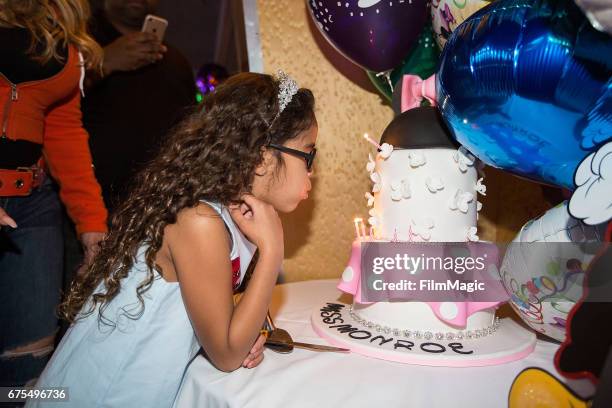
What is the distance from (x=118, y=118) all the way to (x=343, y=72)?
35.5 inches

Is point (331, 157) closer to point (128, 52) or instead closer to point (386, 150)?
point (386, 150)

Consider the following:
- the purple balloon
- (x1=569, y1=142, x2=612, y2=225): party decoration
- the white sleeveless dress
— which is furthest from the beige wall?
(x1=569, y1=142, x2=612, y2=225): party decoration

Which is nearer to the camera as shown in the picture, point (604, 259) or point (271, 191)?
point (604, 259)

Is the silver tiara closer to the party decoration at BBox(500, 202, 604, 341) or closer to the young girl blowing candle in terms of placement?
the young girl blowing candle

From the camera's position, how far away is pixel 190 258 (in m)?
0.99

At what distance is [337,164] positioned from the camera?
6.09 ft

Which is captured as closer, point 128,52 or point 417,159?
point 417,159

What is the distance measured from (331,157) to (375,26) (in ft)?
2.03

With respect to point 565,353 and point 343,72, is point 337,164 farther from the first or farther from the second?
point 565,353

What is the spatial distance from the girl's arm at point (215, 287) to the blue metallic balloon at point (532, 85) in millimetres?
Answer: 526

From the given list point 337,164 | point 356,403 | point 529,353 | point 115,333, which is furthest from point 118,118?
point 529,353

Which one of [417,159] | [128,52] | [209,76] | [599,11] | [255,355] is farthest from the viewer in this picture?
[209,76]

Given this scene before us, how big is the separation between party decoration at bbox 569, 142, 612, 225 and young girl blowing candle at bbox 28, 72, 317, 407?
1.95 feet
